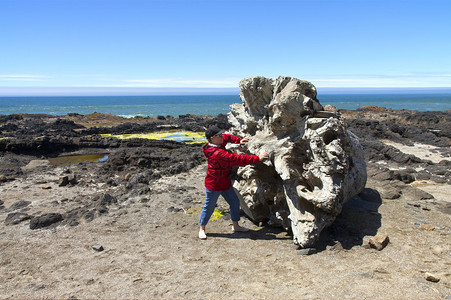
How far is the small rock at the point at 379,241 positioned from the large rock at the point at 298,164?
0.68 metres

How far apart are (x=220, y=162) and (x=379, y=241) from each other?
2878 millimetres

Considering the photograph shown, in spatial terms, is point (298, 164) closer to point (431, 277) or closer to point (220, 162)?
point (220, 162)

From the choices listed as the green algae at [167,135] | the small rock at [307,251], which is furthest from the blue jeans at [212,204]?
the green algae at [167,135]

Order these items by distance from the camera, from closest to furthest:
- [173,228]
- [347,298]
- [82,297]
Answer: [347,298] → [82,297] → [173,228]

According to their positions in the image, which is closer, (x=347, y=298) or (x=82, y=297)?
(x=347, y=298)

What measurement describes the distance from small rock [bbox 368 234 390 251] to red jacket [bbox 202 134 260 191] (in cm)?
226

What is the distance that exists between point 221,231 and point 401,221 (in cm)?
346

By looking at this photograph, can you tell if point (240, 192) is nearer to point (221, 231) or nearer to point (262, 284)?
point (221, 231)

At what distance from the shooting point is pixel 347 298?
142 inches

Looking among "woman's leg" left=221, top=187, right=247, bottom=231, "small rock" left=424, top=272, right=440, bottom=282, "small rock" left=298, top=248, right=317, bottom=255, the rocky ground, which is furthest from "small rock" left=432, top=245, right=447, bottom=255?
"woman's leg" left=221, top=187, right=247, bottom=231

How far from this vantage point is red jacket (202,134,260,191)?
5.25 m

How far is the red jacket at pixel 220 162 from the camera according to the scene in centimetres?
525

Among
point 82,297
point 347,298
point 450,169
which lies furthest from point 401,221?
point 450,169

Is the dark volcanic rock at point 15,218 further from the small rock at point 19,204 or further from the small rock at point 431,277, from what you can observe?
the small rock at point 431,277
